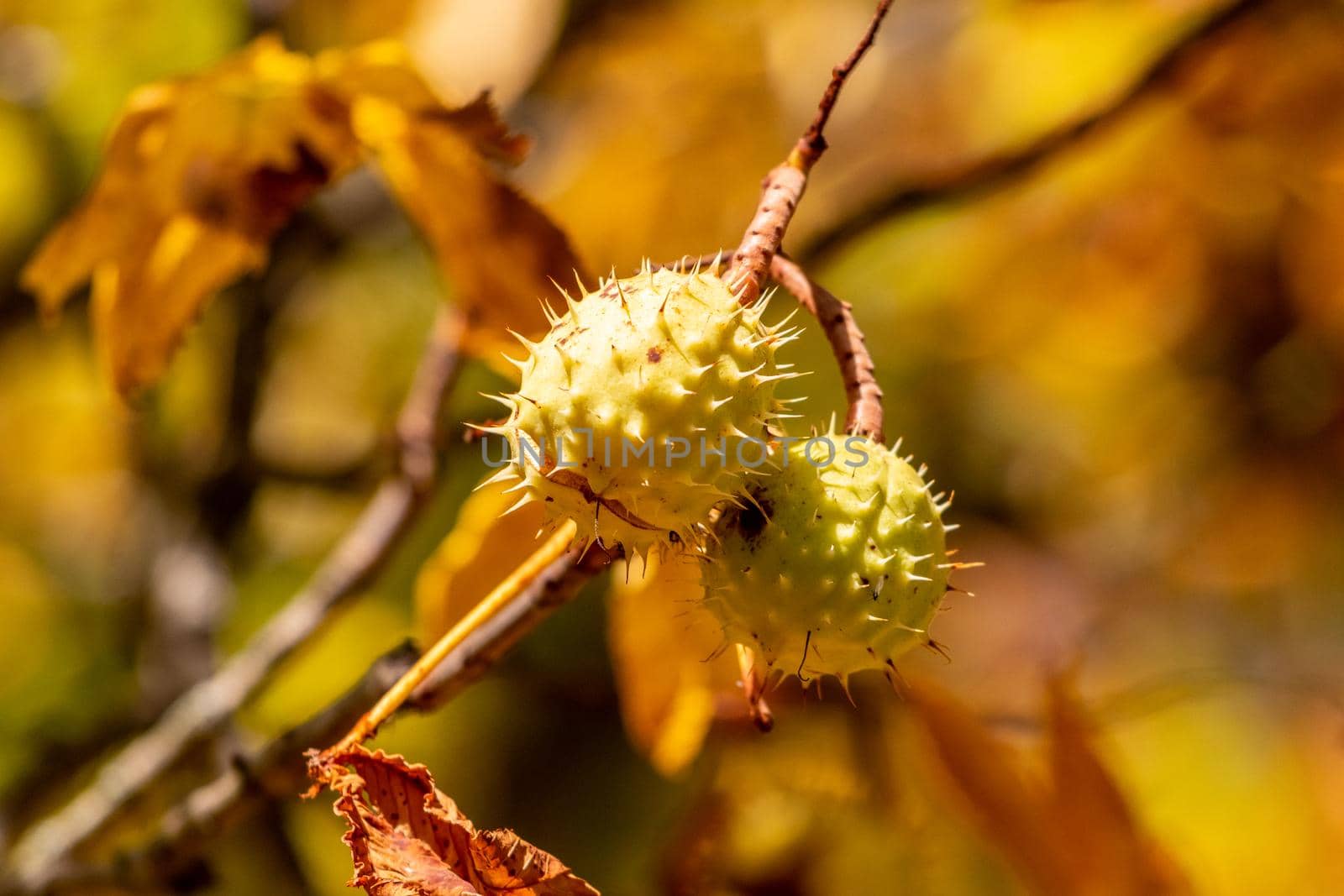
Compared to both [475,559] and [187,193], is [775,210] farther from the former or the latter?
[187,193]

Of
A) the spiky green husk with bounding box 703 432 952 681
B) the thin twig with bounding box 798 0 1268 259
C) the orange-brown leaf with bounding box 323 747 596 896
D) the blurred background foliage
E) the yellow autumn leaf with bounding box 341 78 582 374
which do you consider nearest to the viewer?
the orange-brown leaf with bounding box 323 747 596 896

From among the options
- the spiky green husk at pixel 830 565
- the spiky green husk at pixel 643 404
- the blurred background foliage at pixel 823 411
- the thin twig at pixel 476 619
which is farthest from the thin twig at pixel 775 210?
the blurred background foliage at pixel 823 411

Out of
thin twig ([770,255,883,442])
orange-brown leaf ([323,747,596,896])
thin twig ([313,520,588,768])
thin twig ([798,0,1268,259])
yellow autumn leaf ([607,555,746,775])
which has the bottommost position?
orange-brown leaf ([323,747,596,896])

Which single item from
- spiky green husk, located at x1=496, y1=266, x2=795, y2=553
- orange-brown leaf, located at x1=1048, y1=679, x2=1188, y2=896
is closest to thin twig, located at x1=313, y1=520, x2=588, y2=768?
spiky green husk, located at x1=496, y1=266, x2=795, y2=553

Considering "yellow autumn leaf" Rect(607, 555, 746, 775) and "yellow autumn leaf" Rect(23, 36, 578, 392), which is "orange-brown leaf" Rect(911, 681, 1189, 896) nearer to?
"yellow autumn leaf" Rect(607, 555, 746, 775)

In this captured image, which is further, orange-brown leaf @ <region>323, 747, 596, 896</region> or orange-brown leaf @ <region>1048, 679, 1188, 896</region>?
orange-brown leaf @ <region>1048, 679, 1188, 896</region>

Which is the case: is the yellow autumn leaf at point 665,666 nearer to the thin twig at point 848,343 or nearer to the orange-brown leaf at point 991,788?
the orange-brown leaf at point 991,788
